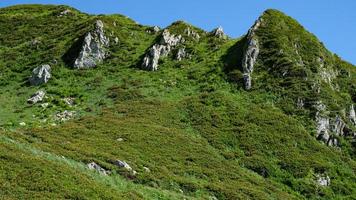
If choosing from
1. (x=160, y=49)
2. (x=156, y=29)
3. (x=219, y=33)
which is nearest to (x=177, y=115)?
(x=160, y=49)

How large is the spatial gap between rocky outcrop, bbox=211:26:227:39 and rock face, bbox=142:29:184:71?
6846mm

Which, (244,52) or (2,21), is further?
(2,21)

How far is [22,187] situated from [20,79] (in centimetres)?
5397

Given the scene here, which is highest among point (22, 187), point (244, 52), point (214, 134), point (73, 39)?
point (244, 52)

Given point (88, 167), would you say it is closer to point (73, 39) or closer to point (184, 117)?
point (184, 117)

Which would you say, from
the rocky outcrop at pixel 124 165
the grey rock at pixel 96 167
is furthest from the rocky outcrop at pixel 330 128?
the grey rock at pixel 96 167

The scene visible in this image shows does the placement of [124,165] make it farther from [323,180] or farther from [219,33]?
[219,33]

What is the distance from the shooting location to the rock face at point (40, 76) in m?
72.6

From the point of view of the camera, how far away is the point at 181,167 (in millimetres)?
43625

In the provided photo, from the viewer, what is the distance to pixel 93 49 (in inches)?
3201

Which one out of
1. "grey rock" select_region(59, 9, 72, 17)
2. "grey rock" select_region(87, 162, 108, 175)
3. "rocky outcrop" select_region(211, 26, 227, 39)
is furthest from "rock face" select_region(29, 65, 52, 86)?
"grey rock" select_region(59, 9, 72, 17)

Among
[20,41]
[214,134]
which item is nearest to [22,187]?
[214,134]

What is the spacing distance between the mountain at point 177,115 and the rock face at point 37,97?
0.78 feet

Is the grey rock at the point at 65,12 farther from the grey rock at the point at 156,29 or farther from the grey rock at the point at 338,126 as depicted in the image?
the grey rock at the point at 338,126
